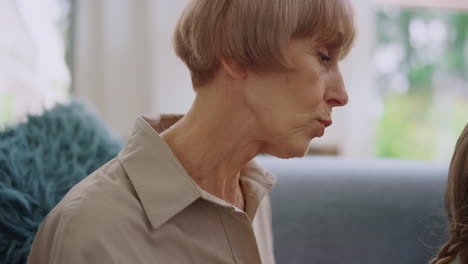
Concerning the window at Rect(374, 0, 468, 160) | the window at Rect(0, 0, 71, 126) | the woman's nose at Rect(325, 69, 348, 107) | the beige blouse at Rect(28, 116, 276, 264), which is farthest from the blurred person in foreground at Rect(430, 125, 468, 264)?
the window at Rect(374, 0, 468, 160)

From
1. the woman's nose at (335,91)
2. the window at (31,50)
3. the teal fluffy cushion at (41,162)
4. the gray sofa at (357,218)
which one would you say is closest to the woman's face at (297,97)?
the woman's nose at (335,91)

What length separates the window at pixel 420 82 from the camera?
7.72 feet

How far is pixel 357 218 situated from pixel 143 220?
0.75 meters

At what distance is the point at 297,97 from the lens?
36.9 inches

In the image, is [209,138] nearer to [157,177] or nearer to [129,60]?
[157,177]

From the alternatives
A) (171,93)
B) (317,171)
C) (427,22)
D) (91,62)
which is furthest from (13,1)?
(427,22)

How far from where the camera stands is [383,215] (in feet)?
4.85

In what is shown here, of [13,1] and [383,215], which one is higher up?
[13,1]

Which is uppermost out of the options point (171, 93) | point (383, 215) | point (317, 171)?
point (171, 93)

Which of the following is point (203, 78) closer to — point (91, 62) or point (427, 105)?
point (91, 62)

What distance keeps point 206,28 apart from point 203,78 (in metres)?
0.09

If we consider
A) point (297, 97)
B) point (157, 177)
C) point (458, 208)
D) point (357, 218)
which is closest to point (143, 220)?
point (157, 177)

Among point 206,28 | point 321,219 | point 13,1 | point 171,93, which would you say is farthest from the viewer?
point 171,93

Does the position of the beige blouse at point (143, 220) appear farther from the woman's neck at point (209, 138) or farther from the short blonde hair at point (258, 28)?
the short blonde hair at point (258, 28)
